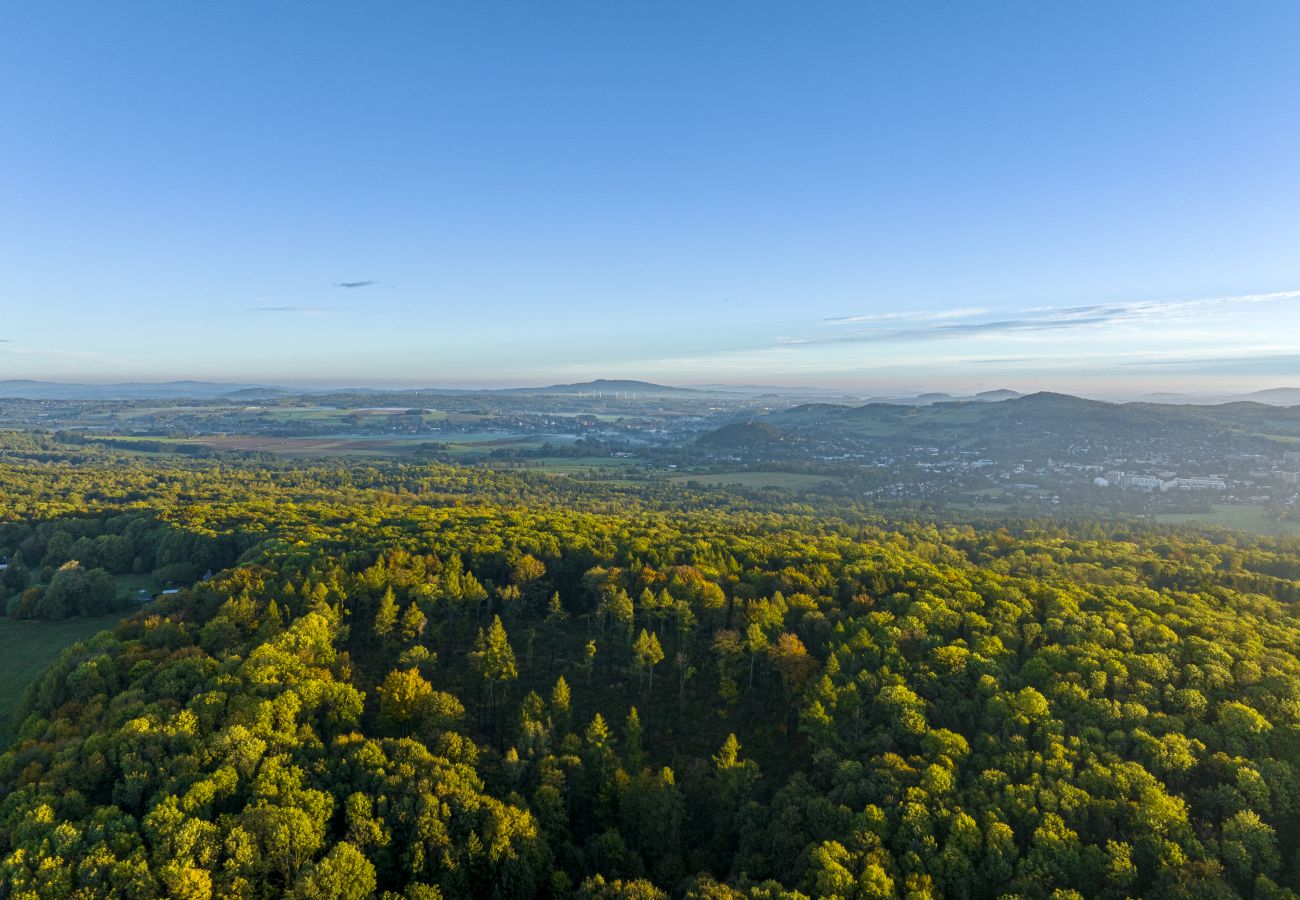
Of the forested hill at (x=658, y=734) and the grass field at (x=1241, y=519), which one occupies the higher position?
the forested hill at (x=658, y=734)

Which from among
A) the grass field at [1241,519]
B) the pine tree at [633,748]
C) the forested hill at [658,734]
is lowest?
the grass field at [1241,519]

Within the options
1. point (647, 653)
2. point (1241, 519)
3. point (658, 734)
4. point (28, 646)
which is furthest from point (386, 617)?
point (1241, 519)

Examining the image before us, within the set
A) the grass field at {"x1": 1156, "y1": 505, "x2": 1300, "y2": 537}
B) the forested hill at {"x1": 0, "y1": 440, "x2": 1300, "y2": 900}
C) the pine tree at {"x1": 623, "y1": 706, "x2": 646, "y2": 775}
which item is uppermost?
the forested hill at {"x1": 0, "y1": 440, "x2": 1300, "y2": 900}

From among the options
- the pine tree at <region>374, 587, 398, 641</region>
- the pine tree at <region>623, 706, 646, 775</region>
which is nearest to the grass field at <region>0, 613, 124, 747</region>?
the pine tree at <region>374, 587, 398, 641</region>

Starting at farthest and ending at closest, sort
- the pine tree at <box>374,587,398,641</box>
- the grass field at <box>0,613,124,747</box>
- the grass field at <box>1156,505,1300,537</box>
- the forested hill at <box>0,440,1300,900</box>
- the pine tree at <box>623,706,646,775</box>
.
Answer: the grass field at <box>1156,505,1300,537</box> → the grass field at <box>0,613,124,747</box> → the pine tree at <box>374,587,398,641</box> → the pine tree at <box>623,706,646,775</box> → the forested hill at <box>0,440,1300,900</box>

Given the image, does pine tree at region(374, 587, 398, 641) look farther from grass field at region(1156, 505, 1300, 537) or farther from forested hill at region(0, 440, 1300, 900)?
grass field at region(1156, 505, 1300, 537)

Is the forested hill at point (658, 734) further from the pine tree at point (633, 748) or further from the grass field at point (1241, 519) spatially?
the grass field at point (1241, 519)

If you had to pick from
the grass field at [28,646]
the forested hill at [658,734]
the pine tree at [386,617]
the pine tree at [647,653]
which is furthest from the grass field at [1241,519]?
the grass field at [28,646]
